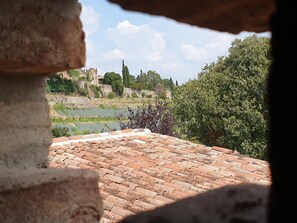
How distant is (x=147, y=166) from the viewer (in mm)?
6516

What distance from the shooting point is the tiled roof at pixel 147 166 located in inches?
209

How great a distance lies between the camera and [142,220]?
0.62m

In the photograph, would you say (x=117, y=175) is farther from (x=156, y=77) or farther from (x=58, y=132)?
(x=156, y=77)

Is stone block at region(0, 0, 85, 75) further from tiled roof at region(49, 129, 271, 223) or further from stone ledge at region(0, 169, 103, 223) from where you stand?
tiled roof at region(49, 129, 271, 223)

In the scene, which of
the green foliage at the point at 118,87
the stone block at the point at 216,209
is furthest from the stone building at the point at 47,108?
the green foliage at the point at 118,87

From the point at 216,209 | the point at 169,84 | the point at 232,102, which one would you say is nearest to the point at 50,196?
the point at 216,209

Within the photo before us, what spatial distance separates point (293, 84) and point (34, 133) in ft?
2.66

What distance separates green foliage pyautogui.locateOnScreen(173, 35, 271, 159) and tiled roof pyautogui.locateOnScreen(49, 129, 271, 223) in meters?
8.75

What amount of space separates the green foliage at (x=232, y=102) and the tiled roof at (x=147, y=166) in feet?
28.7

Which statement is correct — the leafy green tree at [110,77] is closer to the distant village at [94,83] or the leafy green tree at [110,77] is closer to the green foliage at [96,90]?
the distant village at [94,83]

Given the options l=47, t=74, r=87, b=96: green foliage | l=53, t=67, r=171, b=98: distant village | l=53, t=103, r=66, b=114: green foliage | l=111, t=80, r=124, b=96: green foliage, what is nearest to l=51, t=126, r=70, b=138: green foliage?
l=53, t=103, r=66, b=114: green foliage

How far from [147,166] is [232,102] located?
11101 mm

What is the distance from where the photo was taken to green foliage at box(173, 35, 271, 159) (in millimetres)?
16578

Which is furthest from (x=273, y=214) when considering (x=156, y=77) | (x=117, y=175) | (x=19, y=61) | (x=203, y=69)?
(x=156, y=77)
